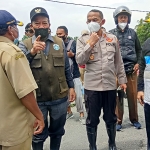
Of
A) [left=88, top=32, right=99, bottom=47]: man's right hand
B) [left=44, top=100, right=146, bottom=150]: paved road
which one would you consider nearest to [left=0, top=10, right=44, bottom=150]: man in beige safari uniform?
[left=88, top=32, right=99, bottom=47]: man's right hand

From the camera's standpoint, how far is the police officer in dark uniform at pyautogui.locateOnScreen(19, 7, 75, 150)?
2.83 meters

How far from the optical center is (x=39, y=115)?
2.14m

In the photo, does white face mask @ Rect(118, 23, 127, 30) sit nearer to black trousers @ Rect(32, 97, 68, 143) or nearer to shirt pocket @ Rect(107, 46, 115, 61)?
shirt pocket @ Rect(107, 46, 115, 61)

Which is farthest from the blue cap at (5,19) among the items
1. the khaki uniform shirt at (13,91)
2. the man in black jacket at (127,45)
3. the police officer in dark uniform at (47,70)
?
the man in black jacket at (127,45)

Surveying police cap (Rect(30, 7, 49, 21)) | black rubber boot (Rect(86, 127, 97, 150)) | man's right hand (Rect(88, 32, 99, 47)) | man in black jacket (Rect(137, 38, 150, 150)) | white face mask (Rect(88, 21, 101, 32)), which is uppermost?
police cap (Rect(30, 7, 49, 21))

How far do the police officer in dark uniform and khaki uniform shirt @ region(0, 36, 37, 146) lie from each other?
713mm

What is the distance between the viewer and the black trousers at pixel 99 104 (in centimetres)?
333

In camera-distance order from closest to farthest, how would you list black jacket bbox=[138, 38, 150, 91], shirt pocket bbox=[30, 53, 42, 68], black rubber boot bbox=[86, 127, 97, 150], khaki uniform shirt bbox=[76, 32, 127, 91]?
shirt pocket bbox=[30, 53, 42, 68]
black jacket bbox=[138, 38, 150, 91]
khaki uniform shirt bbox=[76, 32, 127, 91]
black rubber boot bbox=[86, 127, 97, 150]

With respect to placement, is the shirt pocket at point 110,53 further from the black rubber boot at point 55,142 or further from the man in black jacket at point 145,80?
the black rubber boot at point 55,142

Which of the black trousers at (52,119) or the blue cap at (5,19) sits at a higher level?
the blue cap at (5,19)

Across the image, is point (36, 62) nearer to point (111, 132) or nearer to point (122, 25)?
point (111, 132)

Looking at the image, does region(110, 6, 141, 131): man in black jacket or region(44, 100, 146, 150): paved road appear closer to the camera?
region(44, 100, 146, 150): paved road

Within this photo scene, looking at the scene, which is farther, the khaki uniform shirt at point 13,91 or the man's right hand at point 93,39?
the man's right hand at point 93,39

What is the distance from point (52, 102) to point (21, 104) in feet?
2.91
